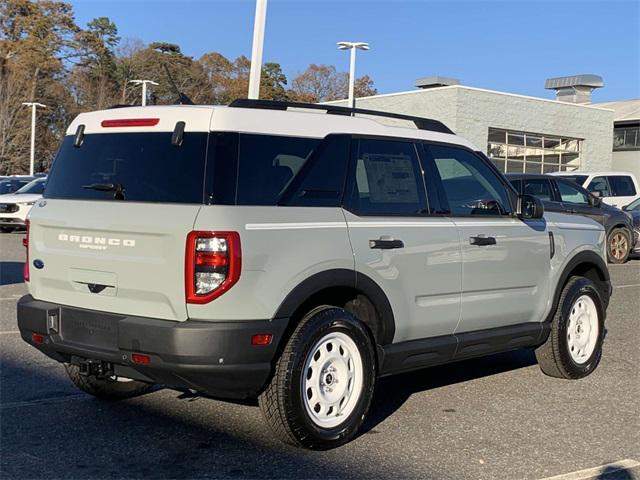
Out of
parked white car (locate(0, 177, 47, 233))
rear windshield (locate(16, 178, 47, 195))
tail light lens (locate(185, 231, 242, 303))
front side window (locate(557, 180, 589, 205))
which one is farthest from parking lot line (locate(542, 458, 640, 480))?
rear windshield (locate(16, 178, 47, 195))

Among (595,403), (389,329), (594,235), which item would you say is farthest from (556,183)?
(389,329)

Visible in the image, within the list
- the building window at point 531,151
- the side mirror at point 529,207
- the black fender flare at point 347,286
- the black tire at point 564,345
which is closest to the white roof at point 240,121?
the black fender flare at point 347,286

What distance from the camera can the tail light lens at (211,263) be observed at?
415cm

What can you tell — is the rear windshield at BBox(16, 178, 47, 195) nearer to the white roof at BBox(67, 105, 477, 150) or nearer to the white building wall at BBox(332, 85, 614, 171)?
the white building wall at BBox(332, 85, 614, 171)

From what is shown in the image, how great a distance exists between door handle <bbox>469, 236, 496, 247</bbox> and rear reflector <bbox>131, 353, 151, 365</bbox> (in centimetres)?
245

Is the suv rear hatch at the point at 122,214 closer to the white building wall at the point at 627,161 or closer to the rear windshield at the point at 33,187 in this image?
the rear windshield at the point at 33,187

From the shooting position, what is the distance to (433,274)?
5273mm

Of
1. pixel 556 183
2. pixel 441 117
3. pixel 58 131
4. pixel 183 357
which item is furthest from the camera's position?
pixel 58 131

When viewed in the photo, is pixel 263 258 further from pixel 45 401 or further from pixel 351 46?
pixel 351 46

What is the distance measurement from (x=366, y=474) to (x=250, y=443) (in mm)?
810

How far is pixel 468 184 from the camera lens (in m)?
5.93

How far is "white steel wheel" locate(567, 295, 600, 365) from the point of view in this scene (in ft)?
21.8

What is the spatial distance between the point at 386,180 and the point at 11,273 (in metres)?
9.21

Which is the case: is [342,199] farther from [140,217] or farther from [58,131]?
[58,131]
